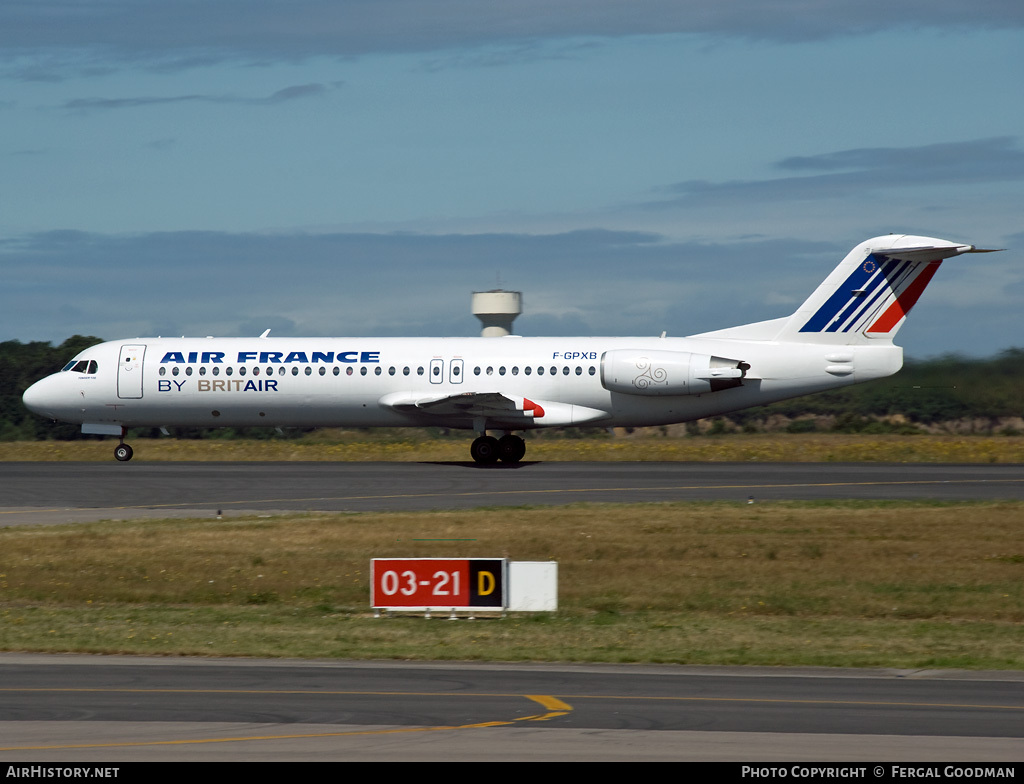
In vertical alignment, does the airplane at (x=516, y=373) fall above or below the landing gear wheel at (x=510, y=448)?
above

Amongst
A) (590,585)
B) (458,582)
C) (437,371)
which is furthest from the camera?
(437,371)

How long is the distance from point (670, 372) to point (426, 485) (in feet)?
33.6

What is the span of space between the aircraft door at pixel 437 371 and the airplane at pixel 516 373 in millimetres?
47

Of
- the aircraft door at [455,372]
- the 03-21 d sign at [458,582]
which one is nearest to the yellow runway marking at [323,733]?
the 03-21 d sign at [458,582]

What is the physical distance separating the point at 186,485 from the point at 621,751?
2675cm

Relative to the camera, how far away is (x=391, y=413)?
141ft

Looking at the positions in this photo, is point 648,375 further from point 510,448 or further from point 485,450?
point 485,450

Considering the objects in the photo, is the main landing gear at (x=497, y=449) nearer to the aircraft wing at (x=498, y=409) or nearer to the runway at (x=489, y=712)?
the aircraft wing at (x=498, y=409)

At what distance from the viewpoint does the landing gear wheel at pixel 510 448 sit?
42.0 m

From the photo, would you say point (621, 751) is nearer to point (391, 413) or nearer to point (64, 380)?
point (391, 413)

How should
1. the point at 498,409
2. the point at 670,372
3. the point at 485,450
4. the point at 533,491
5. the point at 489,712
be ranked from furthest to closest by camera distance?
the point at 485,450 < the point at 498,409 < the point at 670,372 < the point at 533,491 < the point at 489,712

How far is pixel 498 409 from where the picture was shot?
41.4m

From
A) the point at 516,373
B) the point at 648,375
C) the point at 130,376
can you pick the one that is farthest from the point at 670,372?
the point at 130,376
